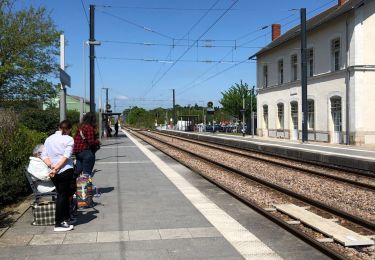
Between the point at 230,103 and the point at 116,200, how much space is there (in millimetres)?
62734

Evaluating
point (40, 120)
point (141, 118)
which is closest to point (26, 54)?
point (40, 120)

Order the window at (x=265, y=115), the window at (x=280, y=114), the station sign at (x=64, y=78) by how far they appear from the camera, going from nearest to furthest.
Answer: the station sign at (x=64, y=78) < the window at (x=280, y=114) < the window at (x=265, y=115)

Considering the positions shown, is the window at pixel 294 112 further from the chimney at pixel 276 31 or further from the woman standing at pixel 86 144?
the woman standing at pixel 86 144

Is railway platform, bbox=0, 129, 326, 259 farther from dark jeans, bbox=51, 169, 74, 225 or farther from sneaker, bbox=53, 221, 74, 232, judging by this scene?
dark jeans, bbox=51, 169, 74, 225

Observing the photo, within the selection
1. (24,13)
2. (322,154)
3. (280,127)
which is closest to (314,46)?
(280,127)

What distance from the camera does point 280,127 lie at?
1785 inches

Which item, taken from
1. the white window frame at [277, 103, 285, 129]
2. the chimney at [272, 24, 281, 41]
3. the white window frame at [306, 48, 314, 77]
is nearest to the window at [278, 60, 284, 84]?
the white window frame at [277, 103, 285, 129]

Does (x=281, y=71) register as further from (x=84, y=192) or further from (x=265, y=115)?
(x=84, y=192)

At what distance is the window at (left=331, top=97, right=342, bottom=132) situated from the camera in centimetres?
3441

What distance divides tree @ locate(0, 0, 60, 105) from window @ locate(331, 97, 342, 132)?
64.7 feet

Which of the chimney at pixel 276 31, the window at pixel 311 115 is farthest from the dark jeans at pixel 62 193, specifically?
the chimney at pixel 276 31

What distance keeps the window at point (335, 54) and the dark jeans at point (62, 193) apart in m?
30.6

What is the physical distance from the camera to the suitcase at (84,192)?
331 inches

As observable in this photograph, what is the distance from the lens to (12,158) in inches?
388
